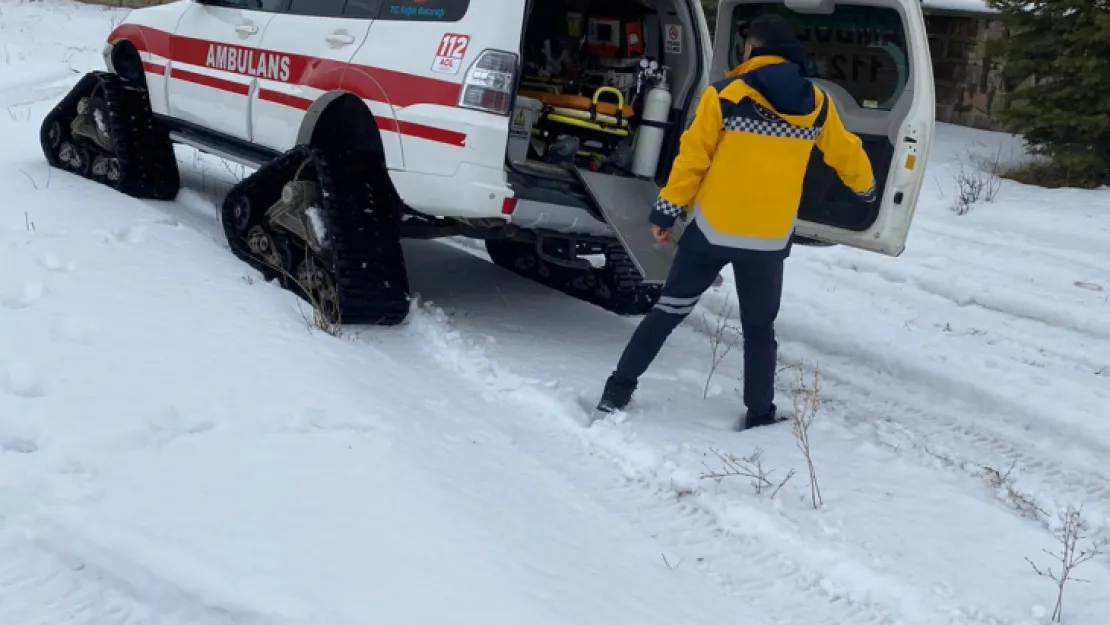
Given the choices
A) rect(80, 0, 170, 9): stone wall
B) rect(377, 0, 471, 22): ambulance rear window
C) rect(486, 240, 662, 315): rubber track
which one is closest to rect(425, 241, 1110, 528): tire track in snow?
rect(486, 240, 662, 315): rubber track

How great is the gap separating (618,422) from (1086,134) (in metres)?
7.53

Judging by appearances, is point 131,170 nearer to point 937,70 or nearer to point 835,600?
point 835,600

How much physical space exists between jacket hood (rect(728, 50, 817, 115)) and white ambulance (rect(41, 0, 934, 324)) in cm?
109

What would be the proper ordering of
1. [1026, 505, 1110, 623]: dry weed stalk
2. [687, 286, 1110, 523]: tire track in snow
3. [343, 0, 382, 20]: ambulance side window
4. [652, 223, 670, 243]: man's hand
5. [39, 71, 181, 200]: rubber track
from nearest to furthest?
[1026, 505, 1110, 623]: dry weed stalk
[687, 286, 1110, 523]: tire track in snow
[652, 223, 670, 243]: man's hand
[343, 0, 382, 20]: ambulance side window
[39, 71, 181, 200]: rubber track

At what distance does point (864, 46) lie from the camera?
551 cm

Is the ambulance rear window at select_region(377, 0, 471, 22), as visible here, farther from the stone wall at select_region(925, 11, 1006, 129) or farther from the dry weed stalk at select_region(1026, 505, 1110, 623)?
the stone wall at select_region(925, 11, 1006, 129)

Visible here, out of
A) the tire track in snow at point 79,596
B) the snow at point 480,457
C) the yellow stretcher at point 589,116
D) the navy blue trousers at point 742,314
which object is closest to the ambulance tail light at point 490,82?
the yellow stretcher at point 589,116

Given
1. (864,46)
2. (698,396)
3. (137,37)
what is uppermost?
(864,46)

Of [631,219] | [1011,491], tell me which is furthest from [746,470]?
[631,219]

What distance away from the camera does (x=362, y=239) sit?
5406mm

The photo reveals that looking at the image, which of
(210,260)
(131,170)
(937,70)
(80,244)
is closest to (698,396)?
(210,260)

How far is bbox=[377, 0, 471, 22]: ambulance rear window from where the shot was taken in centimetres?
503

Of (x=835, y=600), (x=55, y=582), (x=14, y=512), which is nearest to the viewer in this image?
(x=55, y=582)

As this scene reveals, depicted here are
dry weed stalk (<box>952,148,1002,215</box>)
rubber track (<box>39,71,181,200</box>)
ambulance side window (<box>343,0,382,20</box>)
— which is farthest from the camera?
dry weed stalk (<box>952,148,1002,215</box>)
